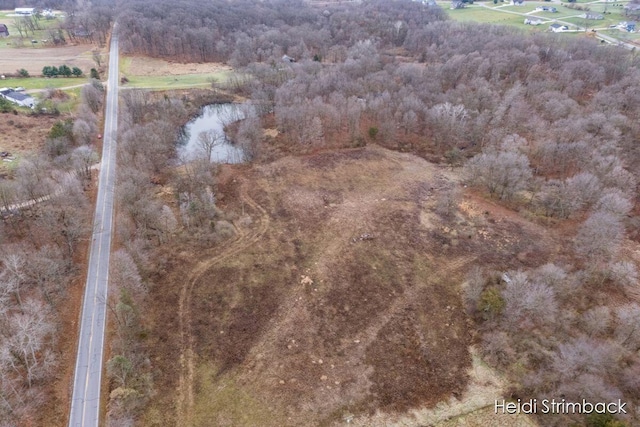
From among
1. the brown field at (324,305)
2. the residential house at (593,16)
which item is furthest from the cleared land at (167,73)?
the residential house at (593,16)

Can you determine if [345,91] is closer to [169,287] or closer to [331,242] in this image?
[331,242]

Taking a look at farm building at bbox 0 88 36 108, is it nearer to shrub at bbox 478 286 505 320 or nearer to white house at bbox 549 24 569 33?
shrub at bbox 478 286 505 320

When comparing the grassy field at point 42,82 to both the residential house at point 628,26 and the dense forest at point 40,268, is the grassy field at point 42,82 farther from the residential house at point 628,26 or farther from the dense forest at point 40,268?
the residential house at point 628,26

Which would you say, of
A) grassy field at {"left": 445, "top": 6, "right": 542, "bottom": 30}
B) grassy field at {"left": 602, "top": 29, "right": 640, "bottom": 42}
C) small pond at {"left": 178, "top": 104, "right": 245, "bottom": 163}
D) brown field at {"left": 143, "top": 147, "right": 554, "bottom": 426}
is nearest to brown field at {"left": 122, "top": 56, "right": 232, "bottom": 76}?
small pond at {"left": 178, "top": 104, "right": 245, "bottom": 163}

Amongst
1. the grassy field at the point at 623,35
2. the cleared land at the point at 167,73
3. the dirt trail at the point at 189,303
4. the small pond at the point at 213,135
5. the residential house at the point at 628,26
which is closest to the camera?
the dirt trail at the point at 189,303

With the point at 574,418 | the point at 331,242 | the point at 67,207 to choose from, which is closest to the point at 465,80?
the point at 331,242
